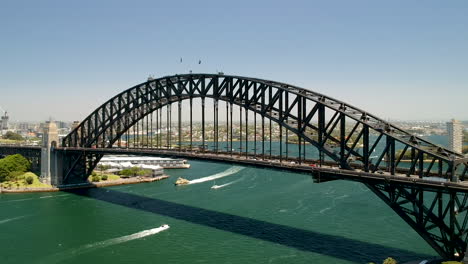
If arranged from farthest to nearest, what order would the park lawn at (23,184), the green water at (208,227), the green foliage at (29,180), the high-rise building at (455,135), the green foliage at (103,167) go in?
1. the high-rise building at (455,135)
2. the green foliage at (103,167)
3. the green foliage at (29,180)
4. the park lawn at (23,184)
5. the green water at (208,227)

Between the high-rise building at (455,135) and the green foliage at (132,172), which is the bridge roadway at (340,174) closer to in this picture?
the green foliage at (132,172)

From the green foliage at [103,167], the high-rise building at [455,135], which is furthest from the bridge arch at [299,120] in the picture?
the high-rise building at [455,135]

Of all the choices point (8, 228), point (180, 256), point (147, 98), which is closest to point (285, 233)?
point (180, 256)

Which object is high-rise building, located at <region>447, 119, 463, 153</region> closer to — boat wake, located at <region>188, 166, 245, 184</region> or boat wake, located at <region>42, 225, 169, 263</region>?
boat wake, located at <region>188, 166, 245, 184</region>

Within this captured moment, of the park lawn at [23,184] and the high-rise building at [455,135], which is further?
the high-rise building at [455,135]

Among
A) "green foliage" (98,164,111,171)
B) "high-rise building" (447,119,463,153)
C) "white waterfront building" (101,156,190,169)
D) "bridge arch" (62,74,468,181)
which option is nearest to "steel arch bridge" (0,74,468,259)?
"bridge arch" (62,74,468,181)
